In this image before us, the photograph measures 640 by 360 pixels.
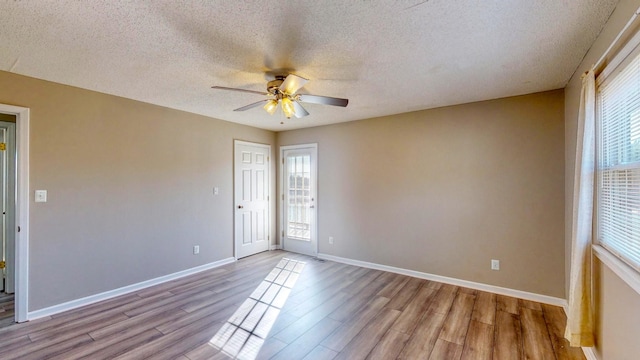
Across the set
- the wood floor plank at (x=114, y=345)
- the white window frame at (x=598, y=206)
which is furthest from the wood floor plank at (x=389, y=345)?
the wood floor plank at (x=114, y=345)

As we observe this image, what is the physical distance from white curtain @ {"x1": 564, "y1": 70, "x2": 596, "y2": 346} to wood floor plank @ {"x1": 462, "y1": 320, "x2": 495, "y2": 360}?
59 centimetres

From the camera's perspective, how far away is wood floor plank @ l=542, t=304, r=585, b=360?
222cm

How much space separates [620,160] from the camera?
1764mm

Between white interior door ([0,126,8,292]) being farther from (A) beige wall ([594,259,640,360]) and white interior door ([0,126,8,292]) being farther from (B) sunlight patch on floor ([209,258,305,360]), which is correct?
(A) beige wall ([594,259,640,360])

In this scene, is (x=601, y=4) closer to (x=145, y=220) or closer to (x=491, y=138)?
(x=491, y=138)

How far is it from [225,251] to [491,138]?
173 inches

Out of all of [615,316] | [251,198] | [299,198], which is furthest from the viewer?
[299,198]

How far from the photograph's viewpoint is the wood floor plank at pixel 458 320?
2476mm

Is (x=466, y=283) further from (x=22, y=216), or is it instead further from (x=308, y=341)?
(x=22, y=216)

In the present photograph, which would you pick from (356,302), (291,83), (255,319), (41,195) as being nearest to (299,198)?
(356,302)

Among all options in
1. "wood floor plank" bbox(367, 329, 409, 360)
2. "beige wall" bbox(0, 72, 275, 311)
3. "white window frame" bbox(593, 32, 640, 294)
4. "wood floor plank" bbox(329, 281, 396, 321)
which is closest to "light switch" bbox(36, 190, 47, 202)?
"beige wall" bbox(0, 72, 275, 311)

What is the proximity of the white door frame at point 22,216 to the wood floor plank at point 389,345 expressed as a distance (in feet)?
11.2

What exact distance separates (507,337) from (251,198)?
13.7 ft

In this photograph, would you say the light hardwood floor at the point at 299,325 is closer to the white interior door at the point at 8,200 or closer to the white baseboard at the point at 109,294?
the white baseboard at the point at 109,294
